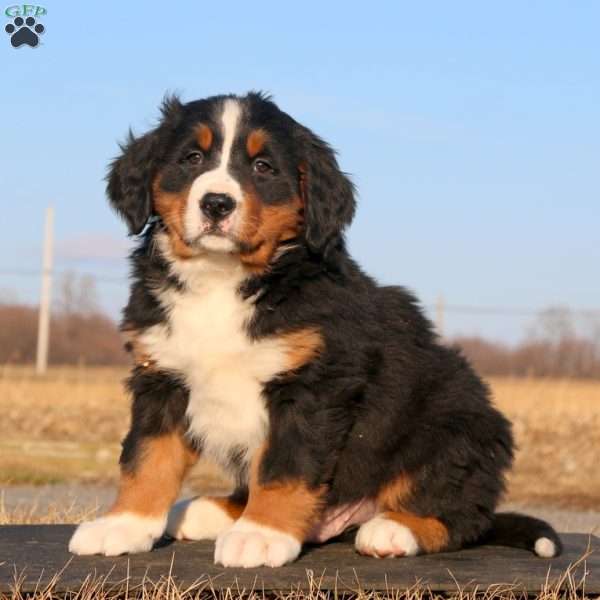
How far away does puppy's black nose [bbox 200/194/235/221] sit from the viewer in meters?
4.77

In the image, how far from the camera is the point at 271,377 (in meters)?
4.82

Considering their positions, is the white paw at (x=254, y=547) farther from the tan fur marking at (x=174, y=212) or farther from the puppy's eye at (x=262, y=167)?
the puppy's eye at (x=262, y=167)

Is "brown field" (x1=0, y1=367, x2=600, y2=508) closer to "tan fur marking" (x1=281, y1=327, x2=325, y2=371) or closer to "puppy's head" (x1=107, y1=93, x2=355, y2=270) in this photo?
"puppy's head" (x1=107, y1=93, x2=355, y2=270)

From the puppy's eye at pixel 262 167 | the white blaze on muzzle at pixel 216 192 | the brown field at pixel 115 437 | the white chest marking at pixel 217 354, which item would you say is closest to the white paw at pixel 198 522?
the white chest marking at pixel 217 354

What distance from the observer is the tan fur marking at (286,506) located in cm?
469

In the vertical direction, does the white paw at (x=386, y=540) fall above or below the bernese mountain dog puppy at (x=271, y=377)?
below

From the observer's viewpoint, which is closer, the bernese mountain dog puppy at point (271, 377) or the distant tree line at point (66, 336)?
the bernese mountain dog puppy at point (271, 377)

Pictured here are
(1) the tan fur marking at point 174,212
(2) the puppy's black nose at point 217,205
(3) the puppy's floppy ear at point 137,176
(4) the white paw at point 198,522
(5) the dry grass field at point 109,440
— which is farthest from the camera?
(5) the dry grass field at point 109,440

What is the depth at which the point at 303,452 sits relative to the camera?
15.5 ft

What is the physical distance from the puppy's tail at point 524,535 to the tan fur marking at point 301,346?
1.34 meters

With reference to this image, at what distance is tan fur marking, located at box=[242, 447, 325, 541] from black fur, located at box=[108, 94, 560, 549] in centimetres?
7

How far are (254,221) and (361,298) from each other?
67 centimetres

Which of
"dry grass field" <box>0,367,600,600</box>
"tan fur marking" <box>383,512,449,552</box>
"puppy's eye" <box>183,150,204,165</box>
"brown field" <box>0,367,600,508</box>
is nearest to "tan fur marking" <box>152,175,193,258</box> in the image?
"puppy's eye" <box>183,150,204,165</box>

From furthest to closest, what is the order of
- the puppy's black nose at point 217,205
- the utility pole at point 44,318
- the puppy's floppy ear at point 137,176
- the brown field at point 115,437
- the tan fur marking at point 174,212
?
the utility pole at point 44,318 → the brown field at point 115,437 → the puppy's floppy ear at point 137,176 → the tan fur marking at point 174,212 → the puppy's black nose at point 217,205
